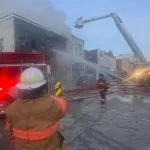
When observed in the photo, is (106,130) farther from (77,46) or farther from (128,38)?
(77,46)

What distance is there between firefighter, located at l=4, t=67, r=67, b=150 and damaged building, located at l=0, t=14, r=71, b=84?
850 inches

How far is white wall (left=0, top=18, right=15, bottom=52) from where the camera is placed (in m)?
25.4

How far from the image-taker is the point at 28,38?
1078 inches

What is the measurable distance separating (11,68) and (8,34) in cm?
1752

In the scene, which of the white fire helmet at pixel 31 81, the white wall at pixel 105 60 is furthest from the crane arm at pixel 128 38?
the white fire helmet at pixel 31 81

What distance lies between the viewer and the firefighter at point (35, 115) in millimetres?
2473

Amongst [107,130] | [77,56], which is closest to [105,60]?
[77,56]

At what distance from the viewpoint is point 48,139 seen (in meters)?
2.51

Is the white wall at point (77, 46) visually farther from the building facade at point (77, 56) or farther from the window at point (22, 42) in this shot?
the window at point (22, 42)

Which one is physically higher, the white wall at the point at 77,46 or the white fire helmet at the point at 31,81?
the white wall at the point at 77,46

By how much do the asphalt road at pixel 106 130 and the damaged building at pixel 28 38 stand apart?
15383mm

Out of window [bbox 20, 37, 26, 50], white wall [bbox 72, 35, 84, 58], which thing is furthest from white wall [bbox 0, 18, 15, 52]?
white wall [bbox 72, 35, 84, 58]

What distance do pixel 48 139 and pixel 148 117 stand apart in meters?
6.81

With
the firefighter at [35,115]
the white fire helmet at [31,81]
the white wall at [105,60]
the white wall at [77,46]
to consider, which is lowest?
the firefighter at [35,115]
